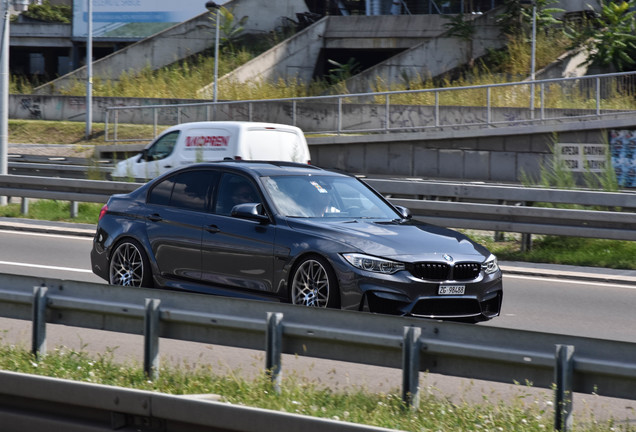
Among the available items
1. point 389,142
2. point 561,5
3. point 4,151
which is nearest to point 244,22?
point 561,5

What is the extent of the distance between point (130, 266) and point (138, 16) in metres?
46.2

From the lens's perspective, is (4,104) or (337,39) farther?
(337,39)

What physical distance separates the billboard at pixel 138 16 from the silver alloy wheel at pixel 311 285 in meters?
46.9

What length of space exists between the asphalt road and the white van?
12.4ft

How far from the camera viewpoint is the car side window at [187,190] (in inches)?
372

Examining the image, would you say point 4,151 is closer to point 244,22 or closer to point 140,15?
point 244,22

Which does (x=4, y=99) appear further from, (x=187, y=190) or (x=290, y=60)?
(x=290, y=60)

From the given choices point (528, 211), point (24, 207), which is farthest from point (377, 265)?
point (24, 207)

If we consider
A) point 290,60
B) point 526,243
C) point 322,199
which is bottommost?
point 526,243

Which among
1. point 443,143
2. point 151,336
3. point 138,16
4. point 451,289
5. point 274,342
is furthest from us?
point 138,16

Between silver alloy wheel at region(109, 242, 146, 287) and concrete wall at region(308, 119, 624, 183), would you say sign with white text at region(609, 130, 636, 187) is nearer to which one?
concrete wall at region(308, 119, 624, 183)

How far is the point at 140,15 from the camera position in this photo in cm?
5397

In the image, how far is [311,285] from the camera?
821 cm

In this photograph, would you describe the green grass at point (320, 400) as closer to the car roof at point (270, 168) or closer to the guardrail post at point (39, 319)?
the guardrail post at point (39, 319)
